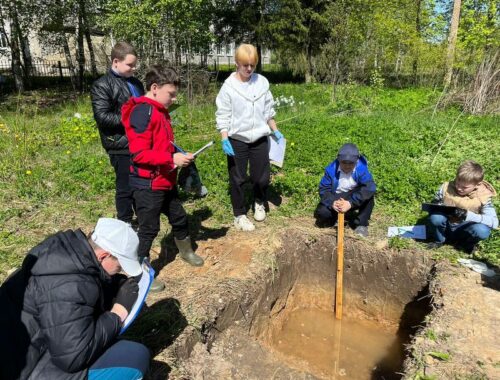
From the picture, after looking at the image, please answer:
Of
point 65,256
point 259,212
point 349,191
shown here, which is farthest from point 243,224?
point 65,256

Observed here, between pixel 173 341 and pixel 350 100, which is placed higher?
pixel 350 100

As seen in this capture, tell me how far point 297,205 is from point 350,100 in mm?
6942

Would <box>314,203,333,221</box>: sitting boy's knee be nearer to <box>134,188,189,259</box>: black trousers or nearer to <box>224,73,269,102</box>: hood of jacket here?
<box>224,73,269,102</box>: hood of jacket

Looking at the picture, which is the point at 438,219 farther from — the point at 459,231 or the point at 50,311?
the point at 50,311

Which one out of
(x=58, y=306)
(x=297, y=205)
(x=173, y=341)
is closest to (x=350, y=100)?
(x=297, y=205)

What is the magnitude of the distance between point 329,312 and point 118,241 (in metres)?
3.19

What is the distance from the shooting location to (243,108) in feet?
13.3

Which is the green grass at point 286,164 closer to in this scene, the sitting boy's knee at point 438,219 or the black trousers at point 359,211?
the black trousers at point 359,211

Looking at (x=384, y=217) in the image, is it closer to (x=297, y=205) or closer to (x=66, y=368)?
(x=297, y=205)

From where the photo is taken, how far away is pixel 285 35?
64.6ft

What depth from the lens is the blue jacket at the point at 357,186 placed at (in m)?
4.28

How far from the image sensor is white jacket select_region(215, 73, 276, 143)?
404 centimetres

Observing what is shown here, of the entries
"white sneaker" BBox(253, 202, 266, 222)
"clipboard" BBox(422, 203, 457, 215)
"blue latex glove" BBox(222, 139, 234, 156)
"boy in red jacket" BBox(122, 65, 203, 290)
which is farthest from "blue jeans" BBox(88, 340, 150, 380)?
"clipboard" BBox(422, 203, 457, 215)

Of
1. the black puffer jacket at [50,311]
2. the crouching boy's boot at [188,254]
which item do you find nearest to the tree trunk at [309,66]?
the crouching boy's boot at [188,254]
